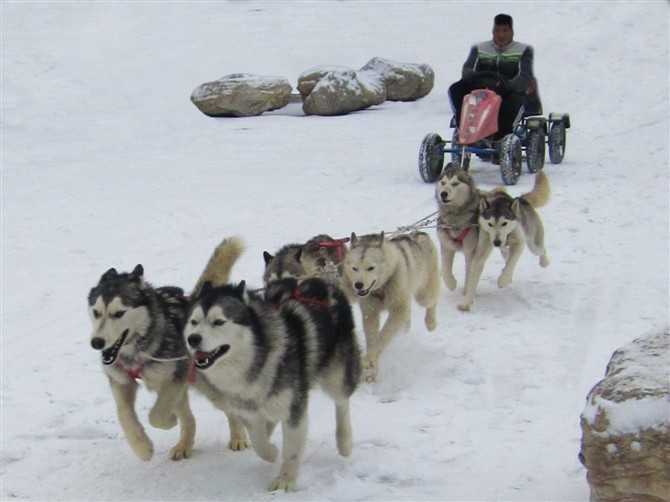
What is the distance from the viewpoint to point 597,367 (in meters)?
4.86

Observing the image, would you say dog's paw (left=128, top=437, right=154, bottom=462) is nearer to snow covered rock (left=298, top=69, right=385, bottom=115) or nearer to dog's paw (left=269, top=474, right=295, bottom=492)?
dog's paw (left=269, top=474, right=295, bottom=492)

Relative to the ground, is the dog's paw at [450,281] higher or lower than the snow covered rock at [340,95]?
lower

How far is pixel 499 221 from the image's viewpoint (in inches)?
233

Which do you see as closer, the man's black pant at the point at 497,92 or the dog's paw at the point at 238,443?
the dog's paw at the point at 238,443

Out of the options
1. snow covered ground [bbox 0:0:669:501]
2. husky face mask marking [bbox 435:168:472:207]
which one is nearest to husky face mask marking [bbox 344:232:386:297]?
snow covered ground [bbox 0:0:669:501]

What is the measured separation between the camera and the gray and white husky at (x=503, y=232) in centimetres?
594

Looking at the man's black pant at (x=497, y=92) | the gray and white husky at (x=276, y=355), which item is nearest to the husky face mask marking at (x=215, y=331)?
the gray and white husky at (x=276, y=355)

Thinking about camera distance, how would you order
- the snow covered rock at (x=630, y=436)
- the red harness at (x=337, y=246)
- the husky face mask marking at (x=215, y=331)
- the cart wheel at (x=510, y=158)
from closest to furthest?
the snow covered rock at (x=630, y=436) → the husky face mask marking at (x=215, y=331) → the red harness at (x=337, y=246) → the cart wheel at (x=510, y=158)

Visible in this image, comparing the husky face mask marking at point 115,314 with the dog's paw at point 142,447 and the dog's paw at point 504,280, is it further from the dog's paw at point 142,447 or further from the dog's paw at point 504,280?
the dog's paw at point 504,280

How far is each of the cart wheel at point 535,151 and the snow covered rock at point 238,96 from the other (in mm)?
5452

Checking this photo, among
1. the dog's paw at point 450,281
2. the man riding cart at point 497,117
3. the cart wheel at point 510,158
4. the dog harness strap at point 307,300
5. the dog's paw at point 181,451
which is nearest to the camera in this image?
the dog harness strap at point 307,300

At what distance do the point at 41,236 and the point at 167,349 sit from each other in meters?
4.11

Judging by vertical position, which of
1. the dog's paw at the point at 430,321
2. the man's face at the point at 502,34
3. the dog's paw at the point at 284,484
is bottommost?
the dog's paw at the point at 284,484

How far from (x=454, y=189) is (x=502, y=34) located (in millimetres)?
4264
